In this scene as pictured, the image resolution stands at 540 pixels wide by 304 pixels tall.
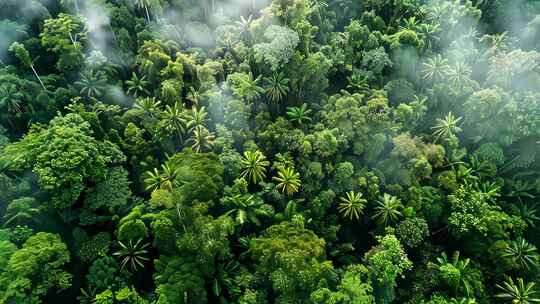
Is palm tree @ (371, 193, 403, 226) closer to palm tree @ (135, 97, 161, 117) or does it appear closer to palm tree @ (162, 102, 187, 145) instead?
palm tree @ (162, 102, 187, 145)

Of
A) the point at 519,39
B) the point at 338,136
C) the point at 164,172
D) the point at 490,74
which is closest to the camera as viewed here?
the point at 164,172

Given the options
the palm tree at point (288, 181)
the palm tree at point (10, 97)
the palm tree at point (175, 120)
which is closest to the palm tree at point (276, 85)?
the palm tree at point (288, 181)

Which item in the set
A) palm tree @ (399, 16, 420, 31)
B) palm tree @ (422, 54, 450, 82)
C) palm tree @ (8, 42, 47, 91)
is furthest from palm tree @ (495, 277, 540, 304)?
palm tree @ (8, 42, 47, 91)

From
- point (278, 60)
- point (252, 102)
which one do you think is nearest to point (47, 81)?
point (252, 102)

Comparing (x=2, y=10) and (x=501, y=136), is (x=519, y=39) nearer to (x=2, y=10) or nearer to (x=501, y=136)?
(x=501, y=136)

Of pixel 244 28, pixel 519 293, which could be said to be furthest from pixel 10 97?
pixel 519 293

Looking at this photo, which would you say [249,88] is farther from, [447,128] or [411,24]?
[411,24]

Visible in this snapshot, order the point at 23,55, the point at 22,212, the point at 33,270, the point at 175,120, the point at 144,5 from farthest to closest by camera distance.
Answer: the point at 144,5
the point at 23,55
the point at 175,120
the point at 22,212
the point at 33,270
